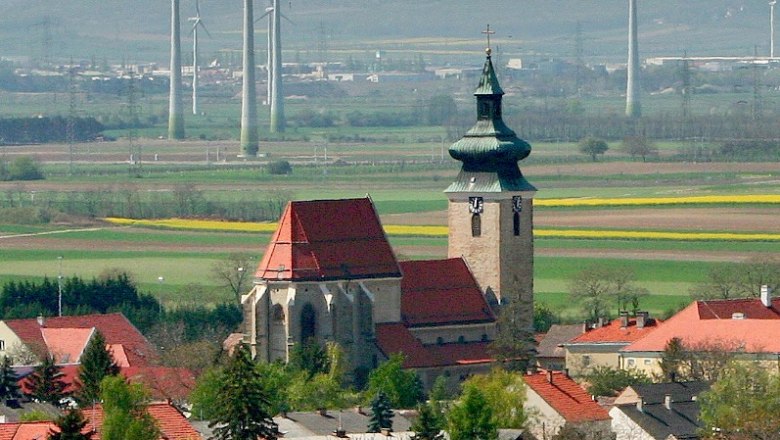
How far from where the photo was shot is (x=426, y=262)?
87750 mm

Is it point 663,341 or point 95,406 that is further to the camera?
point 663,341

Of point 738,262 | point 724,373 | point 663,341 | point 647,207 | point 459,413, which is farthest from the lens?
point 647,207

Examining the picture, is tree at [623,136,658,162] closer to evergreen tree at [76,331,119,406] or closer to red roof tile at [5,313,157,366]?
red roof tile at [5,313,157,366]

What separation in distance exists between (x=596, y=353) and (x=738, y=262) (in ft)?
75.1

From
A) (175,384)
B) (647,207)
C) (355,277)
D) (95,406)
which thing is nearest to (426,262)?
(355,277)

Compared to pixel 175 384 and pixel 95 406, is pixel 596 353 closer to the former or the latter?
pixel 175 384

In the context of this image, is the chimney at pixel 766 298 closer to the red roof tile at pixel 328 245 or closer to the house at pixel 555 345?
the house at pixel 555 345

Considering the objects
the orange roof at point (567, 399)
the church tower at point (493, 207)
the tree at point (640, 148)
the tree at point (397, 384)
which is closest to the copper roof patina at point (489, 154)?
the church tower at point (493, 207)

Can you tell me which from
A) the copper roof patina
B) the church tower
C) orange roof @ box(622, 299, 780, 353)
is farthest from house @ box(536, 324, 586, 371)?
the copper roof patina

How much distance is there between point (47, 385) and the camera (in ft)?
222

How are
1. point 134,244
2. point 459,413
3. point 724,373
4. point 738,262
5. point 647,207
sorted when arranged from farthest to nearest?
point 647,207 → point 134,244 → point 738,262 → point 724,373 → point 459,413

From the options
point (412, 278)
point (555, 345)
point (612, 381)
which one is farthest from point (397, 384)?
point (555, 345)

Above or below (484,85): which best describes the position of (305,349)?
below

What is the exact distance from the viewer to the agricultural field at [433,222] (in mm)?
107500
